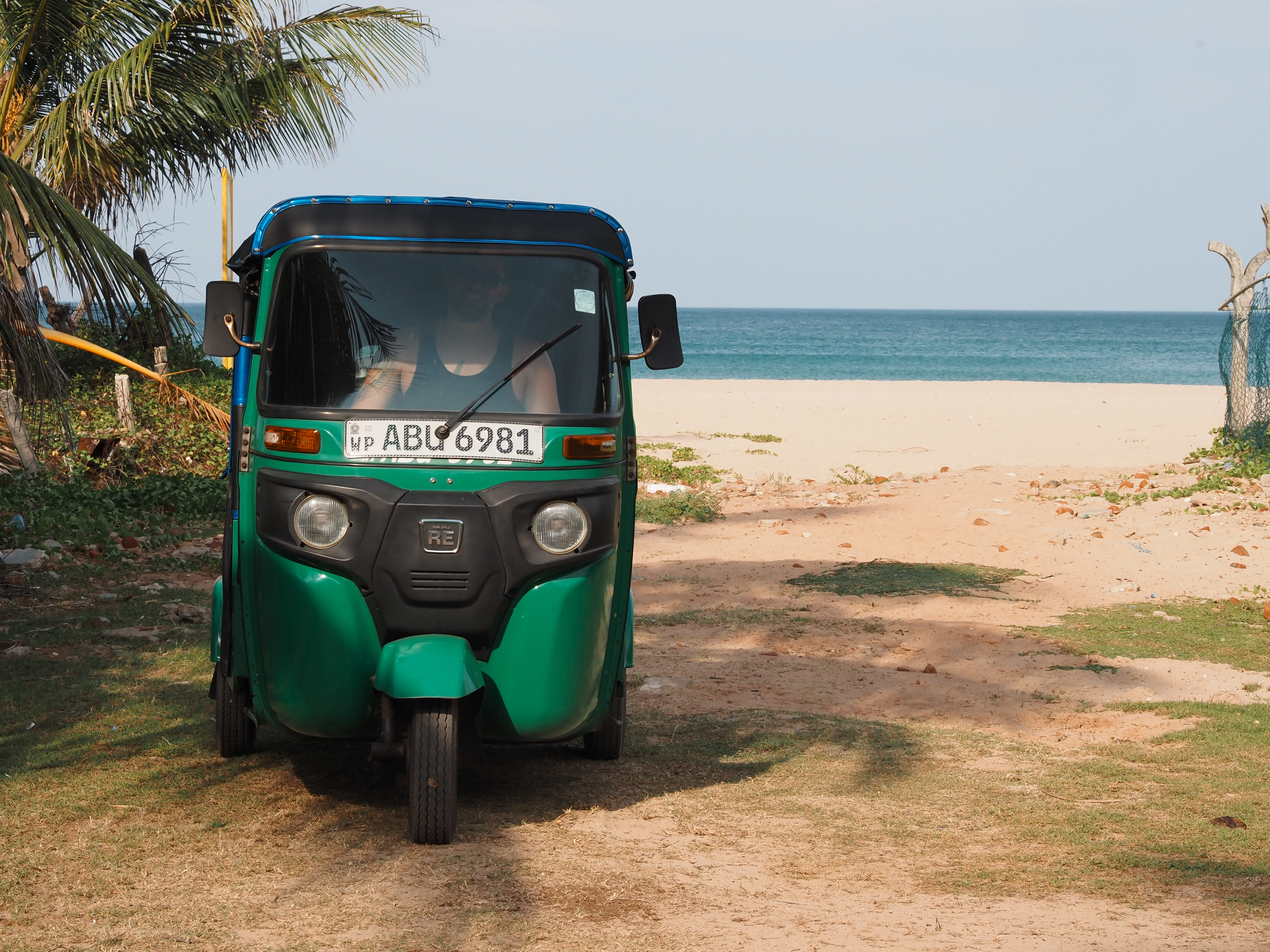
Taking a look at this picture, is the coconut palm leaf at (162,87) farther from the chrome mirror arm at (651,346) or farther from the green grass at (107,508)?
the chrome mirror arm at (651,346)

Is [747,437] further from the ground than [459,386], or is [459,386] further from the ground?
[459,386]

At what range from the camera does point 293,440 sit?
434 centimetres

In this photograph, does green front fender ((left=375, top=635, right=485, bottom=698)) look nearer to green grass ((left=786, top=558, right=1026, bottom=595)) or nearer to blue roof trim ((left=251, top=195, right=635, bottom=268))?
blue roof trim ((left=251, top=195, right=635, bottom=268))

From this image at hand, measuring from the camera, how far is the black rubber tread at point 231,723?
5254mm

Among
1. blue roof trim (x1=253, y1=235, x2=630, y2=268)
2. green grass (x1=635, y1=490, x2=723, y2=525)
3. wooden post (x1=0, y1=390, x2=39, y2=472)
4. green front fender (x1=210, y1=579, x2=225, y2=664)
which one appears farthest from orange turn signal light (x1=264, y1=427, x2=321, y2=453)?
wooden post (x1=0, y1=390, x2=39, y2=472)

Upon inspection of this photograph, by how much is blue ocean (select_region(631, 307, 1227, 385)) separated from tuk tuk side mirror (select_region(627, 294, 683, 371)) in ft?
135

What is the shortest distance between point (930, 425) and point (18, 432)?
15.5 metres

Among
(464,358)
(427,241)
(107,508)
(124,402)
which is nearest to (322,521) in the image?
(464,358)

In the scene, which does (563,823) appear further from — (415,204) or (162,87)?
(162,87)

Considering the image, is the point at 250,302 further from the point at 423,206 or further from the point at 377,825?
the point at 377,825

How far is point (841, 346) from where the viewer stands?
3196 inches

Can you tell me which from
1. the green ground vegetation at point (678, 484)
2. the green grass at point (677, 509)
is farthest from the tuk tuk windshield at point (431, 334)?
the green grass at point (677, 509)

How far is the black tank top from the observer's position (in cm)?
442

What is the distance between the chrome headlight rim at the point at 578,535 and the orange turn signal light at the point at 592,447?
17cm
